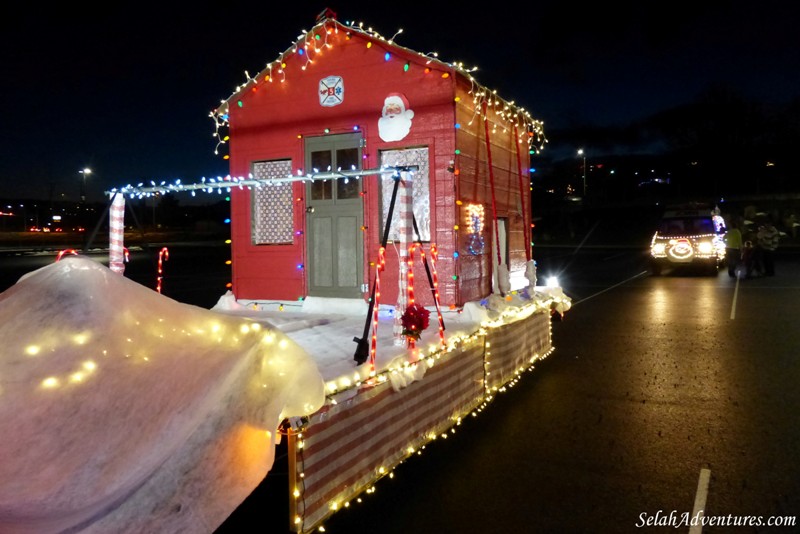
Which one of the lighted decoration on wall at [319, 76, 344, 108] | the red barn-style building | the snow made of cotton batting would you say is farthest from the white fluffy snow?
the lighted decoration on wall at [319, 76, 344, 108]

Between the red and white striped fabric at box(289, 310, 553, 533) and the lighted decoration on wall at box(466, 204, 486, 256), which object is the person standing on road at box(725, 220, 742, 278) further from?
the red and white striped fabric at box(289, 310, 553, 533)

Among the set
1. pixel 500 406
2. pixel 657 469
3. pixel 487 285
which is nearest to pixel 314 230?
pixel 487 285

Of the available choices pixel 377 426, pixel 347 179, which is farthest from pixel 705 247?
pixel 377 426

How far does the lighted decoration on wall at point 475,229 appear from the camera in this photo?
8.47 m

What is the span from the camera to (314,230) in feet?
29.5

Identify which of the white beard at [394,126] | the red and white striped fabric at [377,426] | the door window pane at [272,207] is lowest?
the red and white striped fabric at [377,426]

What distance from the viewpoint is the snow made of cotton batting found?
2830 mm

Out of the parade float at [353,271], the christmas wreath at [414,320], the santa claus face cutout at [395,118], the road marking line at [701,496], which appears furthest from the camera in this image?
the santa claus face cutout at [395,118]

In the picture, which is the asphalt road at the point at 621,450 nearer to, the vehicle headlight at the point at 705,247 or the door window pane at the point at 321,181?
the door window pane at the point at 321,181

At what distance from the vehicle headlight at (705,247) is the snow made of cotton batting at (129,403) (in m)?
21.2

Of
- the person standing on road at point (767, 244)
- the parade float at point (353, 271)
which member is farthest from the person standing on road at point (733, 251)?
the parade float at point (353, 271)

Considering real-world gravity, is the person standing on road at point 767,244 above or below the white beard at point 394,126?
below

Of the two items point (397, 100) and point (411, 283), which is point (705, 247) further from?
point (411, 283)
